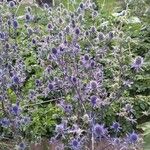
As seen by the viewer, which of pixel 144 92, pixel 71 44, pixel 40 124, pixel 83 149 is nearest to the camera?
pixel 83 149

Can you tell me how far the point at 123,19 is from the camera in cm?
379

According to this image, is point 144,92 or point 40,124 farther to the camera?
point 144,92

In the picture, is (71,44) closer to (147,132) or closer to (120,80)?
(120,80)

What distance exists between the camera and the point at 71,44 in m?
3.76

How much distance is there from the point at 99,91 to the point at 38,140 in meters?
0.92

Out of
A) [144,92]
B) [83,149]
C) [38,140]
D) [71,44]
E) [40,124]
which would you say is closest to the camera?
[83,149]

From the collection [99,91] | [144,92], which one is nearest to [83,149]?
[99,91]

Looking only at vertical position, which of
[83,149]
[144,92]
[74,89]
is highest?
[74,89]

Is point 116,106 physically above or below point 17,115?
below

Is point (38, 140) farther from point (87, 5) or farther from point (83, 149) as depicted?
point (87, 5)

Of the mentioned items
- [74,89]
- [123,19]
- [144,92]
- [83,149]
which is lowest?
[144,92]

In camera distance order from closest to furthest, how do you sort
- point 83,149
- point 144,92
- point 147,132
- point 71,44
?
point 147,132
point 83,149
point 71,44
point 144,92

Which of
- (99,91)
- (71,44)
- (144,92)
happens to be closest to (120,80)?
(99,91)

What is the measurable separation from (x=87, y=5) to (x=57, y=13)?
597mm
